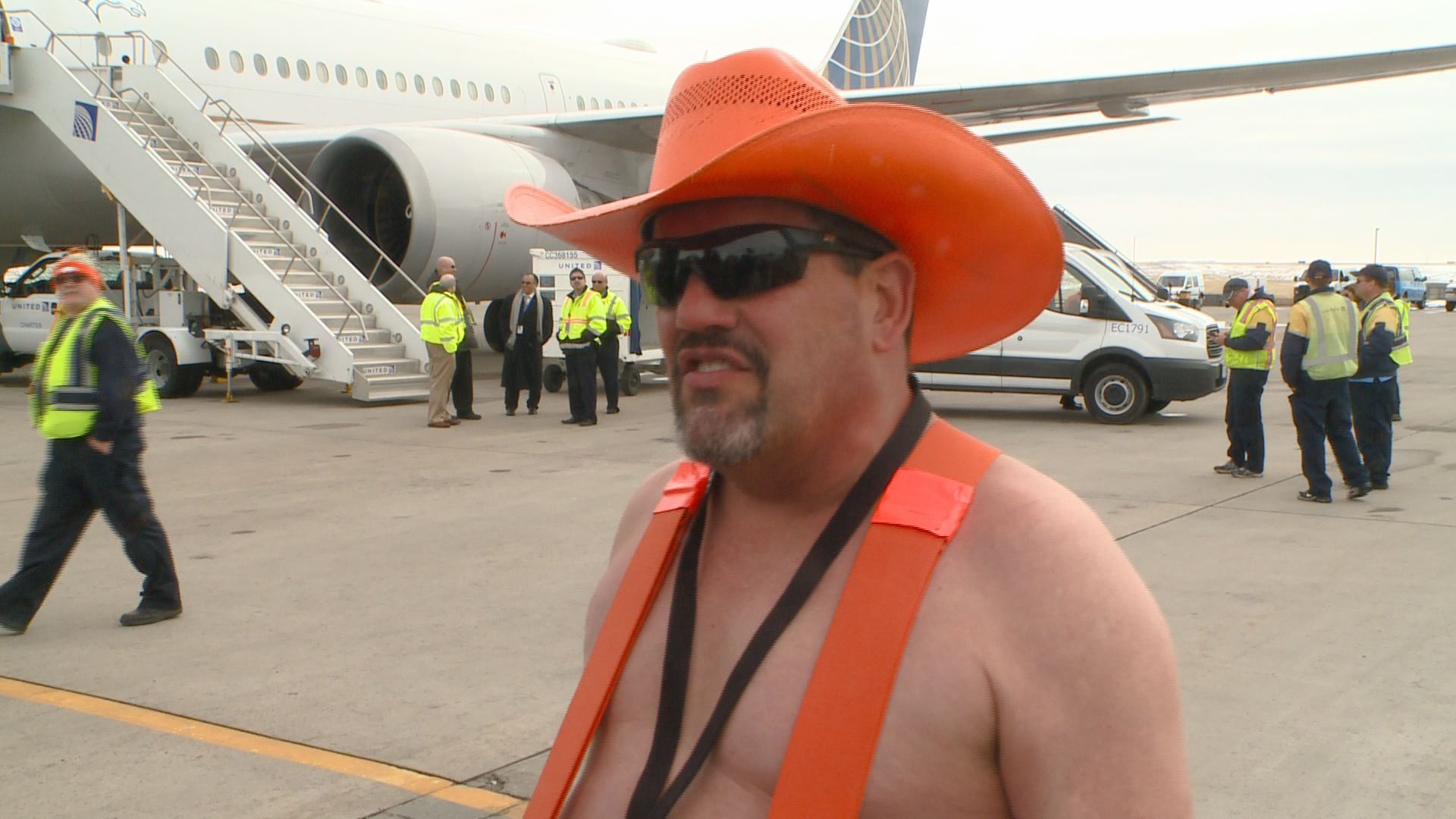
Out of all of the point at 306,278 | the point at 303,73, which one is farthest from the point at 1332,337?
the point at 303,73

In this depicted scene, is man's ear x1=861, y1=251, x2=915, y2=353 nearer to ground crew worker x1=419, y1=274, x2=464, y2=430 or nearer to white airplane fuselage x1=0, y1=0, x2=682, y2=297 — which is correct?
ground crew worker x1=419, y1=274, x2=464, y2=430

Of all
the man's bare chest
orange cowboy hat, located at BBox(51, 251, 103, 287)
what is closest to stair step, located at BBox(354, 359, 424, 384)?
orange cowboy hat, located at BBox(51, 251, 103, 287)

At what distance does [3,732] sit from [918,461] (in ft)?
13.7

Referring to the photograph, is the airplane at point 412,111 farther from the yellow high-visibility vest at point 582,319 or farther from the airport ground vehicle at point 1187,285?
the airport ground vehicle at point 1187,285

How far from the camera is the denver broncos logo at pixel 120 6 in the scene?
1551 centimetres

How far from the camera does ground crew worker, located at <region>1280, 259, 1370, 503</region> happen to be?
29.0 ft

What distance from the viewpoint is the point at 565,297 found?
16.0 m

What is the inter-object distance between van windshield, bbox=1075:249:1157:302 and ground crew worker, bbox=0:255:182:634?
409 inches

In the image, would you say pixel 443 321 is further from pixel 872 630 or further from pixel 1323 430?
pixel 872 630

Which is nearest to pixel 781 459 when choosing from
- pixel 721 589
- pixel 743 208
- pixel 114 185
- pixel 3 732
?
pixel 721 589

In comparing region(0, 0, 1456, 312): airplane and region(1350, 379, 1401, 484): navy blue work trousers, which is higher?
region(0, 0, 1456, 312): airplane

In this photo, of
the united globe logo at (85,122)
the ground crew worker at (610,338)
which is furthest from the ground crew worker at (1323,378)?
the united globe logo at (85,122)

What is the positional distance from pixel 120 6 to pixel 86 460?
38.7ft

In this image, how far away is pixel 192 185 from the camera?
1545 centimetres
